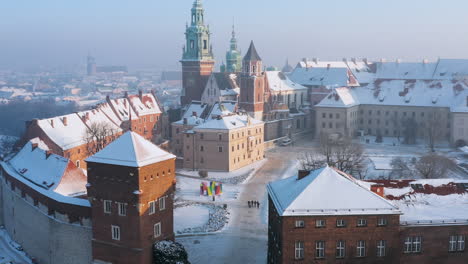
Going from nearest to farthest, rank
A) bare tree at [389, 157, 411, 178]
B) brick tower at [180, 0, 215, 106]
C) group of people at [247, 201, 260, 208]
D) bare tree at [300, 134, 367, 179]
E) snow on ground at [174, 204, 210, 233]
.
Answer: snow on ground at [174, 204, 210, 233] < group of people at [247, 201, 260, 208] < bare tree at [300, 134, 367, 179] < bare tree at [389, 157, 411, 178] < brick tower at [180, 0, 215, 106]

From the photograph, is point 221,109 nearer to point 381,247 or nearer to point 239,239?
point 239,239

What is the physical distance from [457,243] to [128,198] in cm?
2036

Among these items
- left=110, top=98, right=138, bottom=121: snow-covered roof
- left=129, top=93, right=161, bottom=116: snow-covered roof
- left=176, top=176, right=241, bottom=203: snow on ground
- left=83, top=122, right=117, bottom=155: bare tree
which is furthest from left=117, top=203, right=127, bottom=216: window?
left=129, top=93, right=161, bottom=116: snow-covered roof

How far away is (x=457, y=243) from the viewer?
33938mm

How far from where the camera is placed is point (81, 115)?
70.1 meters

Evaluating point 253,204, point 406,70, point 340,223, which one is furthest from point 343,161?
point 406,70

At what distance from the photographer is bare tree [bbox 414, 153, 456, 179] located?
5531cm

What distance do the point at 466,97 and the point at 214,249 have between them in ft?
190

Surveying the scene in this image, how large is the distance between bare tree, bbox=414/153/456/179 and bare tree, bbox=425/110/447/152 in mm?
17364

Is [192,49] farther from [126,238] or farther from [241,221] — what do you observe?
[126,238]

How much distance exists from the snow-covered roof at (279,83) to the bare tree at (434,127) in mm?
24988

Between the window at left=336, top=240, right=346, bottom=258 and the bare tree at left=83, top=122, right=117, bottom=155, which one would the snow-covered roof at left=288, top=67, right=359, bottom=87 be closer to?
the bare tree at left=83, top=122, right=117, bottom=155

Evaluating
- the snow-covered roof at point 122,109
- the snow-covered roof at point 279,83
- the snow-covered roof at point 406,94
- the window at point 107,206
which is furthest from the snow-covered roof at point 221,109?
the window at point 107,206

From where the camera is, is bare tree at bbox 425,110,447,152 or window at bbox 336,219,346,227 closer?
window at bbox 336,219,346,227
